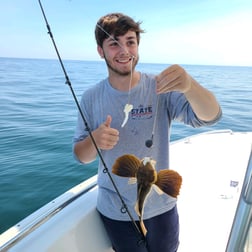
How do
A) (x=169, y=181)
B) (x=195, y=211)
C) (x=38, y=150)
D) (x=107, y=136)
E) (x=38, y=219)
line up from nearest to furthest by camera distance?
1. (x=169, y=181)
2. (x=107, y=136)
3. (x=38, y=219)
4. (x=195, y=211)
5. (x=38, y=150)

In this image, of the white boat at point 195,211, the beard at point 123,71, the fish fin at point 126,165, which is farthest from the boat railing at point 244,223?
the beard at point 123,71

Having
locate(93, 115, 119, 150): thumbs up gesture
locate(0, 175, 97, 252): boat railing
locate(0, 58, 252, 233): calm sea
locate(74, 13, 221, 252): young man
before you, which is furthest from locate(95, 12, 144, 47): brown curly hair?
locate(0, 58, 252, 233): calm sea

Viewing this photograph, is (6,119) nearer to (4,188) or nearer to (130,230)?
(4,188)

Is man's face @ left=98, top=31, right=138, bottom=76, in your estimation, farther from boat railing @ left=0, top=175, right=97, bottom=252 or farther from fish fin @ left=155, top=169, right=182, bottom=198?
boat railing @ left=0, top=175, right=97, bottom=252

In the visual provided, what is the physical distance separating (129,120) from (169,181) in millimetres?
440

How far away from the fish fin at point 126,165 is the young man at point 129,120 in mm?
259

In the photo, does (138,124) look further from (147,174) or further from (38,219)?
(38,219)

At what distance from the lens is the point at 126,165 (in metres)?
0.99

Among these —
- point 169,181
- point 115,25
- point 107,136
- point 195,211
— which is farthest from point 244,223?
A: point 195,211

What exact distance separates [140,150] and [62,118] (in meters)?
5.42

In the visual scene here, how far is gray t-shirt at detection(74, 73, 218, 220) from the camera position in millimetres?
1325

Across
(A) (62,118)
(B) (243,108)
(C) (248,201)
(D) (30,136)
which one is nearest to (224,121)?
(B) (243,108)

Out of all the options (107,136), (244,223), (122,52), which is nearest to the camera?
(244,223)

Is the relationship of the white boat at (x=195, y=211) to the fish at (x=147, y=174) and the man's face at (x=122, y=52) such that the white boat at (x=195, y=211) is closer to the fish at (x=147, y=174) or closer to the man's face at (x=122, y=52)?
the fish at (x=147, y=174)
